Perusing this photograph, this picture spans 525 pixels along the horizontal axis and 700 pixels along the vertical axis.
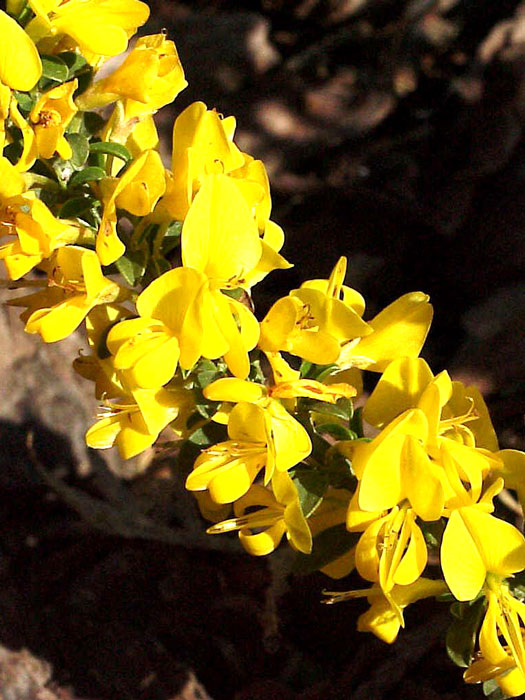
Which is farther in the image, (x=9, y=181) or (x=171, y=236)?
(x=171, y=236)

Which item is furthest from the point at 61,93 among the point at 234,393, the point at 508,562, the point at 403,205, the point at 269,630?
the point at 403,205

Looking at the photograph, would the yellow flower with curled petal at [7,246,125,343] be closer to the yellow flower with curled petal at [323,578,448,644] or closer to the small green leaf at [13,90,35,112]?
the small green leaf at [13,90,35,112]

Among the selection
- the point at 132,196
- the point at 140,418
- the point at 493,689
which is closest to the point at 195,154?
the point at 132,196

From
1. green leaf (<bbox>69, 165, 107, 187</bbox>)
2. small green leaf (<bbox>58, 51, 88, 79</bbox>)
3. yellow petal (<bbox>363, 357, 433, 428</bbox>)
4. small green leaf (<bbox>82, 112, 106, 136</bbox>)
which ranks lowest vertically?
yellow petal (<bbox>363, 357, 433, 428</bbox>)

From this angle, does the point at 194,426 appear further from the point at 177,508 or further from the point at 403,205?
the point at 403,205

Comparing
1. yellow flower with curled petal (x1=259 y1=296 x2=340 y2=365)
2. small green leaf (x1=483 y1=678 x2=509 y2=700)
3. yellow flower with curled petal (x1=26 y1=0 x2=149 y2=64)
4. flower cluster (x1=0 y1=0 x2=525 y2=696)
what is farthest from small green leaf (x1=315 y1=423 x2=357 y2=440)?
yellow flower with curled petal (x1=26 y1=0 x2=149 y2=64)

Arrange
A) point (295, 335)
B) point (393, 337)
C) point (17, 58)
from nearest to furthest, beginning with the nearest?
point (17, 58), point (295, 335), point (393, 337)

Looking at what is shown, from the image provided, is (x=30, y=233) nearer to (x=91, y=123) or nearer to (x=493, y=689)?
(x=91, y=123)
